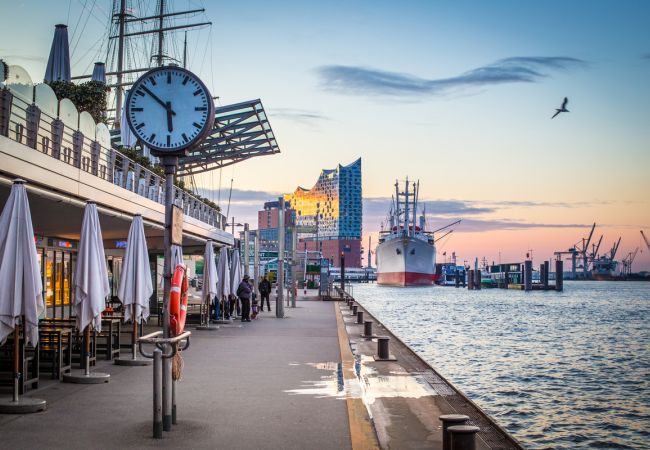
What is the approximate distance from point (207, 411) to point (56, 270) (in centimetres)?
1617

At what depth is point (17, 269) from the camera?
34.3ft

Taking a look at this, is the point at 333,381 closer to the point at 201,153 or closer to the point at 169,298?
the point at 169,298

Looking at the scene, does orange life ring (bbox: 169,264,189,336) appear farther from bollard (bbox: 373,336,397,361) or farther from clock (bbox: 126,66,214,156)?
bollard (bbox: 373,336,397,361)

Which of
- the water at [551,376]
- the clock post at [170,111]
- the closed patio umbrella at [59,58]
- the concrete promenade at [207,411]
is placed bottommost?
the water at [551,376]

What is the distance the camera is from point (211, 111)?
9.34m

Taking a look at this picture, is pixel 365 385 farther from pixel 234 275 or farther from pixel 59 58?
pixel 59 58

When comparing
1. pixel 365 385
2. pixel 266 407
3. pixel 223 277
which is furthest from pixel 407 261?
pixel 266 407

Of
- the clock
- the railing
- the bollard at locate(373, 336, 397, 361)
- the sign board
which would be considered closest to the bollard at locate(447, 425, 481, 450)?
the sign board

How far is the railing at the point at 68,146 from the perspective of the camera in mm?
13656

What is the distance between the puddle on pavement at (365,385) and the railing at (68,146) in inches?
253

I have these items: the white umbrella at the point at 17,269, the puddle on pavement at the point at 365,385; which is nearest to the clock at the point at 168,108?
the white umbrella at the point at 17,269

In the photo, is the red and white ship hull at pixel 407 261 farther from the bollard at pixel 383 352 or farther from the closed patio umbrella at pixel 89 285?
the closed patio umbrella at pixel 89 285

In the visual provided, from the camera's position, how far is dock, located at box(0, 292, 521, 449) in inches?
347

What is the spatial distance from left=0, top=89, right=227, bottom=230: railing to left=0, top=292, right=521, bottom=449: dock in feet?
14.5
